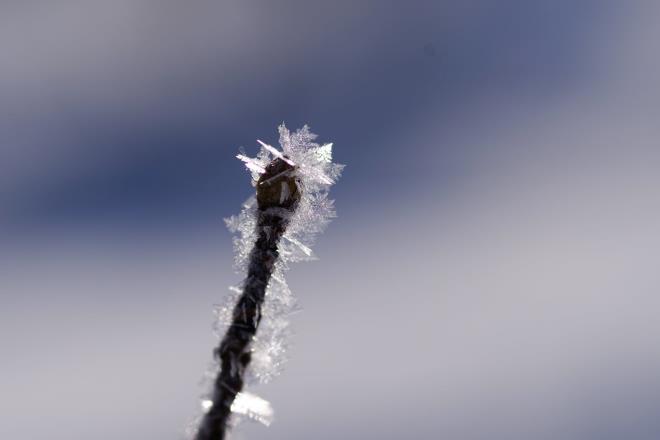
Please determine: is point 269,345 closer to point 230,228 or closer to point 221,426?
point 221,426

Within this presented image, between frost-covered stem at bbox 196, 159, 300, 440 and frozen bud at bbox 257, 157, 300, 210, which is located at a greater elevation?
frozen bud at bbox 257, 157, 300, 210

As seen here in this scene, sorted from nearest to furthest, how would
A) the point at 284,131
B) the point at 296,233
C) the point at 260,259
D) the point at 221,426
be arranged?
the point at 221,426 < the point at 260,259 < the point at 296,233 < the point at 284,131

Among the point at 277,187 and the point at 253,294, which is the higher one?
the point at 277,187

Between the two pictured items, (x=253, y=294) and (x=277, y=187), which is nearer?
(x=253, y=294)

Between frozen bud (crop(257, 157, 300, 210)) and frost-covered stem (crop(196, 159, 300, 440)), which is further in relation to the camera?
frozen bud (crop(257, 157, 300, 210))

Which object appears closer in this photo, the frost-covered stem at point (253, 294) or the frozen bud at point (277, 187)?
the frost-covered stem at point (253, 294)

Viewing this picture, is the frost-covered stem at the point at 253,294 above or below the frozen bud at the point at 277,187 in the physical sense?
below

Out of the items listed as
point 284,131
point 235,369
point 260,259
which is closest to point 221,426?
point 235,369

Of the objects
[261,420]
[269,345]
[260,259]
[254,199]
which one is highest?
[254,199]
